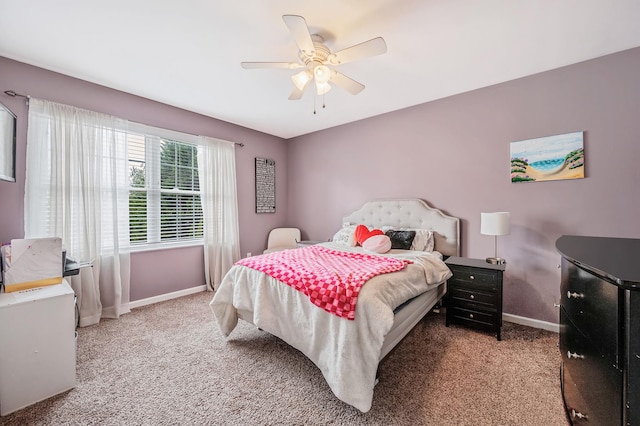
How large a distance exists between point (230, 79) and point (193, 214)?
2.05 meters

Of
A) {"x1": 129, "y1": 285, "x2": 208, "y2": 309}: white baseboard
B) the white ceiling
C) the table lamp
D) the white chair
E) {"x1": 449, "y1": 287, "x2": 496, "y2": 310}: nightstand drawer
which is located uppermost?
the white ceiling

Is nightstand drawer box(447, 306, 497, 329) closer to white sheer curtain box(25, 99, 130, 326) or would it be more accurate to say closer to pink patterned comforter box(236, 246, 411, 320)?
pink patterned comforter box(236, 246, 411, 320)

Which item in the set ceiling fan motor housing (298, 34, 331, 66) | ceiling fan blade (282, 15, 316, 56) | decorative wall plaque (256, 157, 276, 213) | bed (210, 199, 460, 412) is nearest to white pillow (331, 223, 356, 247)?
bed (210, 199, 460, 412)

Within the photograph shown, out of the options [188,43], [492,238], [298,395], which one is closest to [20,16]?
[188,43]

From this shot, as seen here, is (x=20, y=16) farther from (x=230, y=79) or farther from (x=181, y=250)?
(x=181, y=250)

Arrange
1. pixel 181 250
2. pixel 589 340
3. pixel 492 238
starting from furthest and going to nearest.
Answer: pixel 181 250, pixel 492 238, pixel 589 340

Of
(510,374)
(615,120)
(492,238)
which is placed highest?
(615,120)

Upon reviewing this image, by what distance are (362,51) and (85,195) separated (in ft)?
10.2

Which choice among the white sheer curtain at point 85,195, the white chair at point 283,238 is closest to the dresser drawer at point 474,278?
the white chair at point 283,238

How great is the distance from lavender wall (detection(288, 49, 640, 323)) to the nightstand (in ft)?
2.09

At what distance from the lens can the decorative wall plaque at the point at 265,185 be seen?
4.57 metres

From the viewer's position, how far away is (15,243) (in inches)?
72.1

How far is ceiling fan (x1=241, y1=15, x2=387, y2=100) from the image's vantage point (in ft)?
5.55

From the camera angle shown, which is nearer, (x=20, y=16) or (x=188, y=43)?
(x=20, y=16)
